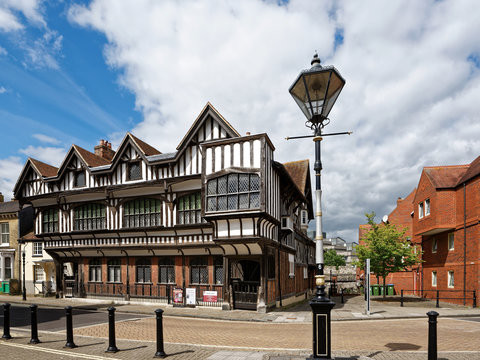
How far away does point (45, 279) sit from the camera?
28688 mm

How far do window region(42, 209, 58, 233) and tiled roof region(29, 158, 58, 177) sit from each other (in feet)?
9.31

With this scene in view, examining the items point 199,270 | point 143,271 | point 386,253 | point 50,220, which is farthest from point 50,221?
point 386,253

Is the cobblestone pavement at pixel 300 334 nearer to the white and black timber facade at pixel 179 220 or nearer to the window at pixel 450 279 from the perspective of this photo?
the white and black timber facade at pixel 179 220

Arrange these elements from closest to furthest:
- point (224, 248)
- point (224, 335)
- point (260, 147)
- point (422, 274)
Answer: point (224, 335), point (260, 147), point (224, 248), point (422, 274)

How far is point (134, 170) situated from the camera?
22016 millimetres

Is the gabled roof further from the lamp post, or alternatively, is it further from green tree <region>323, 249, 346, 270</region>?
green tree <region>323, 249, 346, 270</region>

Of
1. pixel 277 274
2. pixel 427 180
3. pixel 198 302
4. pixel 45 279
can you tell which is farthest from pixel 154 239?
pixel 427 180

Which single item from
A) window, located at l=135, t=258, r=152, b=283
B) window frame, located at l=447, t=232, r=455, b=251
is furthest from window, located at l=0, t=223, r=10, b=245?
window frame, located at l=447, t=232, r=455, b=251

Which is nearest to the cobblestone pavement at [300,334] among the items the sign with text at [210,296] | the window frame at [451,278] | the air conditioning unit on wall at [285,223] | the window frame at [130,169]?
the sign with text at [210,296]

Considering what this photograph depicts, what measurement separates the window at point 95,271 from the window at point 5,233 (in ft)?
39.5

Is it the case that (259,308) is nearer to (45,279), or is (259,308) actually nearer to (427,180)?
(427,180)

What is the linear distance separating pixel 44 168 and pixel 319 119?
2531 cm

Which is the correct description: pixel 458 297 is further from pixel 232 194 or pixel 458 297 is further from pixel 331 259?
pixel 331 259

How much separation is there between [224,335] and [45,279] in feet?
78.0
